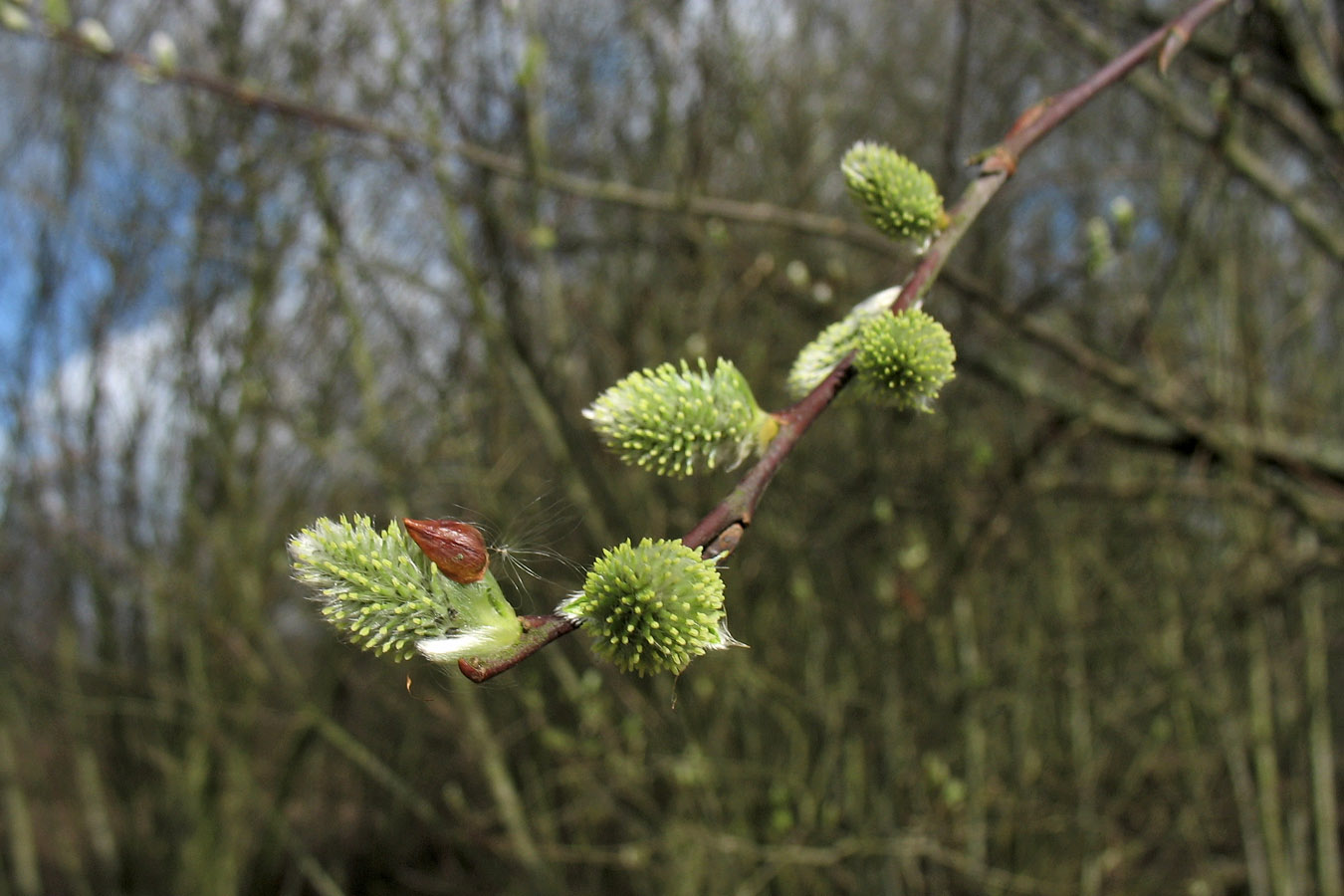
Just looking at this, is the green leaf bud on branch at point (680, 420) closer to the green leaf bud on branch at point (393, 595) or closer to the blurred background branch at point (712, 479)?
the green leaf bud on branch at point (393, 595)

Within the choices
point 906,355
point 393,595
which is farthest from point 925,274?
point 393,595

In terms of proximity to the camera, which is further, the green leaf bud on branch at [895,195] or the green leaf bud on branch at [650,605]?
the green leaf bud on branch at [895,195]

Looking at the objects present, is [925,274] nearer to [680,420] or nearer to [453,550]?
[680,420]

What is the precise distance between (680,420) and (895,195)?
0.31 m

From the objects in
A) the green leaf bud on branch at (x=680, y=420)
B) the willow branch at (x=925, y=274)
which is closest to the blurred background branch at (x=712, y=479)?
the willow branch at (x=925, y=274)

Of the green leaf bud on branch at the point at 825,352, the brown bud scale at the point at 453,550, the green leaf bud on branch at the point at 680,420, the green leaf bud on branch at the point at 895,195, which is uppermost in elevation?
the green leaf bud on branch at the point at 895,195

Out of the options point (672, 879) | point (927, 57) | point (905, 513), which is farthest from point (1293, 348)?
point (672, 879)

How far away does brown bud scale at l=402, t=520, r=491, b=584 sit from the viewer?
2.05 ft

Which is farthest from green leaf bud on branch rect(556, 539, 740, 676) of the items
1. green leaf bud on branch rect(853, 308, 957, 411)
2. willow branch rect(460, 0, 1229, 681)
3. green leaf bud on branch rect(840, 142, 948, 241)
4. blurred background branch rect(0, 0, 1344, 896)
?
blurred background branch rect(0, 0, 1344, 896)

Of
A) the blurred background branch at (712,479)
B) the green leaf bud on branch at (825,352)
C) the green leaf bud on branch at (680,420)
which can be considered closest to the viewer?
the green leaf bud on branch at (680,420)

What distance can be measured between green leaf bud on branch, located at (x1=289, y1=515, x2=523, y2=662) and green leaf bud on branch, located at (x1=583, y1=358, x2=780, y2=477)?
0.16 meters

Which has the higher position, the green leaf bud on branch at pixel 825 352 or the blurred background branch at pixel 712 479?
the blurred background branch at pixel 712 479

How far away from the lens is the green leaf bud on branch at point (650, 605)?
0.62 metres

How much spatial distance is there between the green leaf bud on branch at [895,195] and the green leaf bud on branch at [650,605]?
16.2 inches
